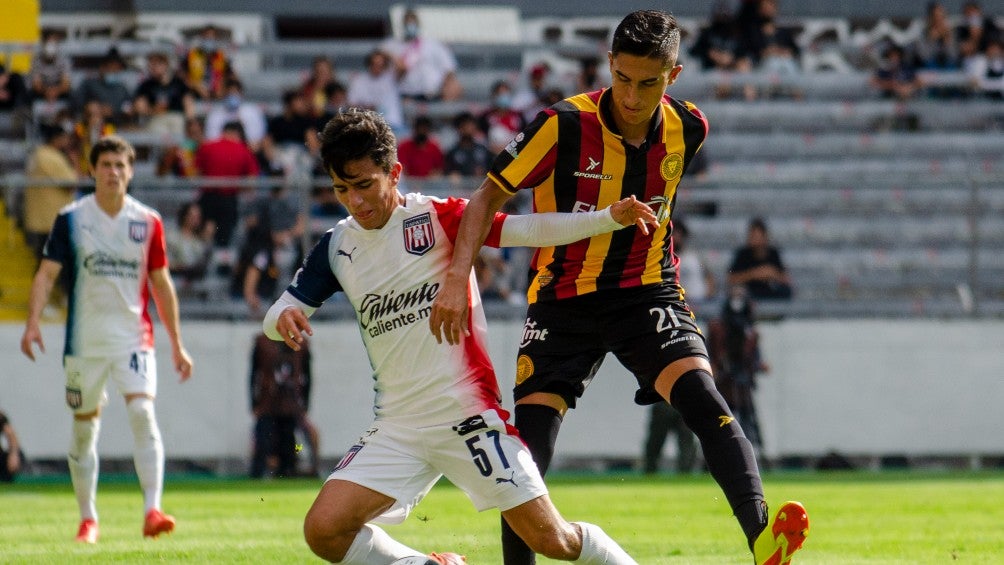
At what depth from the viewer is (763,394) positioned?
15180 mm

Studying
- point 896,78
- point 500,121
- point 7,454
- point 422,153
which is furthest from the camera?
point 896,78

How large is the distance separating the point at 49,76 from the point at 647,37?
14.6 metres

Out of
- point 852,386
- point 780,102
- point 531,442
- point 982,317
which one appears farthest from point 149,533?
point 780,102

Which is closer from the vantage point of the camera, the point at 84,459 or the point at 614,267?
the point at 614,267

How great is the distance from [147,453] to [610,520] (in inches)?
119

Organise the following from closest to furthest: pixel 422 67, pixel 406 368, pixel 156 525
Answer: pixel 406 368
pixel 156 525
pixel 422 67

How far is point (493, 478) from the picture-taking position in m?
5.52

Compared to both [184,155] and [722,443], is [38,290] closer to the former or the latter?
[722,443]

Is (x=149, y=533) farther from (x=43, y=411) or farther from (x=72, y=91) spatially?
(x=72, y=91)

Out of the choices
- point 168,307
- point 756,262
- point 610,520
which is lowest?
point 610,520

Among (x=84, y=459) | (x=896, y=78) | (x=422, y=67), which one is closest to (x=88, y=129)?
(x=422, y=67)

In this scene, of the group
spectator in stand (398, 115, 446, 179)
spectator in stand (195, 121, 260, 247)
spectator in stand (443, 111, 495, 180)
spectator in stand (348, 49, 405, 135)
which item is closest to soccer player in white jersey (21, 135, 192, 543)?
spectator in stand (195, 121, 260, 247)

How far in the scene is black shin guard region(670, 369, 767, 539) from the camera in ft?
18.8

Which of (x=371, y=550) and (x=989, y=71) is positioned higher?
(x=989, y=71)
